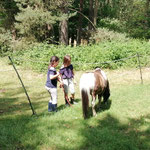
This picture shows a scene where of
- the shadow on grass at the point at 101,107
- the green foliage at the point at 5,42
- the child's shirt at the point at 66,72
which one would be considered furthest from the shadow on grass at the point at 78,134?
the green foliage at the point at 5,42

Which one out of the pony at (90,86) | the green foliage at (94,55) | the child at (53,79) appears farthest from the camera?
the green foliage at (94,55)

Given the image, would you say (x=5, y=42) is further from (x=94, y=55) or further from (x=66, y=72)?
(x=66, y=72)

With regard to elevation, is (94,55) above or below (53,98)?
below

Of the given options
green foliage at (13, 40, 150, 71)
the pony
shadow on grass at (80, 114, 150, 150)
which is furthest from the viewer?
green foliage at (13, 40, 150, 71)

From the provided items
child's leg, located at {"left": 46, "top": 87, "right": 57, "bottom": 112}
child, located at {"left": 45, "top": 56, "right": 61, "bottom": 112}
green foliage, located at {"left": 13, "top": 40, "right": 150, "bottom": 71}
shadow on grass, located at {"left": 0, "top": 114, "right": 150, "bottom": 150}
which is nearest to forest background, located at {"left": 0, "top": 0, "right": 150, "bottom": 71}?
green foliage, located at {"left": 13, "top": 40, "right": 150, "bottom": 71}

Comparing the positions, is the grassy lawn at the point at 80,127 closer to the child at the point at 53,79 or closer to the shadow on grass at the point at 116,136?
the shadow on grass at the point at 116,136

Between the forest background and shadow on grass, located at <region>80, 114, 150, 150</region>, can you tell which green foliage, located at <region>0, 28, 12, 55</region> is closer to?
the forest background

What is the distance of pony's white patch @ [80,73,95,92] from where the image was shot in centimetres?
573

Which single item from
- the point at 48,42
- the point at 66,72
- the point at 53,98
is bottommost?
the point at 48,42

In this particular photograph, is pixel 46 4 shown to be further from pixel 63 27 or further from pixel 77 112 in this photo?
pixel 77 112

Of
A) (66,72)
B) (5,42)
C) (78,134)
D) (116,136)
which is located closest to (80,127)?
(78,134)

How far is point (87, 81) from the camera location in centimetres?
579

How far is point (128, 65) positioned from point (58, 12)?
771 cm

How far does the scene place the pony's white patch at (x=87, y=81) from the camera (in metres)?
5.73
